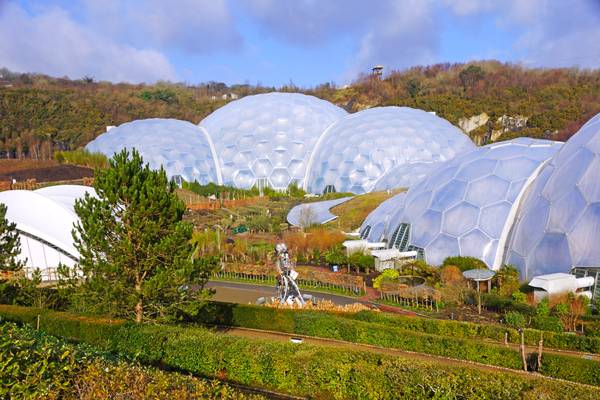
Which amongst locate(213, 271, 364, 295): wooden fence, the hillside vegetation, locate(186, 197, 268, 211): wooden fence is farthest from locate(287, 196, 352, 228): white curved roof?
the hillside vegetation

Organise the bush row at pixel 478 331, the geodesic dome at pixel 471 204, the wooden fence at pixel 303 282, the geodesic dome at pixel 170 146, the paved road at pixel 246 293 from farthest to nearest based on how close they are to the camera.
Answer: the geodesic dome at pixel 170 146
the geodesic dome at pixel 471 204
the wooden fence at pixel 303 282
the paved road at pixel 246 293
the bush row at pixel 478 331

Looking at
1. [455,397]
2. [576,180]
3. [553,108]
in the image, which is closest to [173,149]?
[576,180]

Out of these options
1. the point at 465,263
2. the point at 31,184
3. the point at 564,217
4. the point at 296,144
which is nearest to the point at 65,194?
the point at 31,184

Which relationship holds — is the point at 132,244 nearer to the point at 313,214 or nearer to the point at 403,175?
the point at 313,214

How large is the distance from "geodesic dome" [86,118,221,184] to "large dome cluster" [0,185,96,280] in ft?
77.9

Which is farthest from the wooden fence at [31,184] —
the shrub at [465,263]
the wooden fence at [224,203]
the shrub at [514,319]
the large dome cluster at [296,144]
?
the shrub at [514,319]

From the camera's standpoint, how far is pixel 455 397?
30.6ft

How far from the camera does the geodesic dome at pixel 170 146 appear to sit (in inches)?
2098

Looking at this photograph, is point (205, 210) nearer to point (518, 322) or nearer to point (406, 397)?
point (518, 322)

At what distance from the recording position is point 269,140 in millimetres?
54562

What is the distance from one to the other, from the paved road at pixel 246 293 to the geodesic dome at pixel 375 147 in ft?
72.0

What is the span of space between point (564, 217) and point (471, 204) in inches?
209

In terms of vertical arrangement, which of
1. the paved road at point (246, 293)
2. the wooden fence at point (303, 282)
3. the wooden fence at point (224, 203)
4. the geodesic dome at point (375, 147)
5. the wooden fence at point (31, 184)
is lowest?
the paved road at point (246, 293)

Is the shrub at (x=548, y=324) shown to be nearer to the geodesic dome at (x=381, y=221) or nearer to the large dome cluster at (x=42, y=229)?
the geodesic dome at (x=381, y=221)
